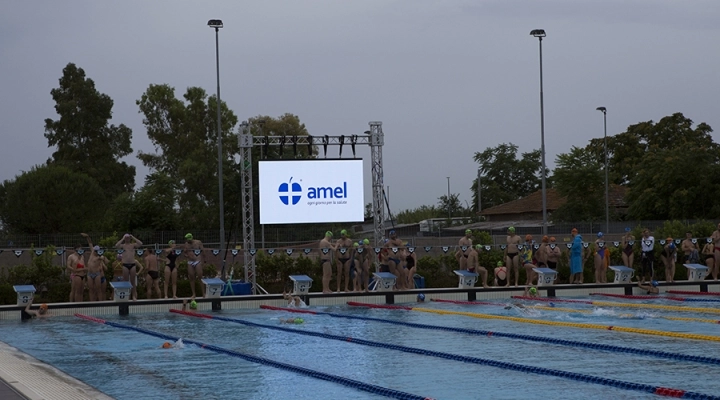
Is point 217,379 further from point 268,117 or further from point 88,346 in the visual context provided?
point 268,117

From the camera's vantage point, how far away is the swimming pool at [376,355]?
9078 mm

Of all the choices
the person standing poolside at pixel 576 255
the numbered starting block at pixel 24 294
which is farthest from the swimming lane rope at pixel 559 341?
the person standing poolside at pixel 576 255

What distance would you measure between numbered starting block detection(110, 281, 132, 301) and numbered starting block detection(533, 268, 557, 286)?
9222 mm

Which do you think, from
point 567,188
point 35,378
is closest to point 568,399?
point 35,378

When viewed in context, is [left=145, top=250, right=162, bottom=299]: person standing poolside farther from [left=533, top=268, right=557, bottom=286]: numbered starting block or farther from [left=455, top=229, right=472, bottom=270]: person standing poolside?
[left=533, top=268, right=557, bottom=286]: numbered starting block

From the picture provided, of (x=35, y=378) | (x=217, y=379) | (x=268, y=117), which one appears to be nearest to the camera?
(x=35, y=378)

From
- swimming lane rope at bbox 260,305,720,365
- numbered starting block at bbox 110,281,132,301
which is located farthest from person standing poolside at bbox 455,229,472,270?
numbered starting block at bbox 110,281,132,301

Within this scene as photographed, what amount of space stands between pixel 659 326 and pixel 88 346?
28.6 feet

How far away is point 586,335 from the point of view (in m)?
13.3

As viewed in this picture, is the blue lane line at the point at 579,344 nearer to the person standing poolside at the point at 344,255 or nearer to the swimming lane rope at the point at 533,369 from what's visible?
the swimming lane rope at the point at 533,369

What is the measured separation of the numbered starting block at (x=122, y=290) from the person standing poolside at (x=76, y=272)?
82 cm

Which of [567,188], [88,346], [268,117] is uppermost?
[268,117]

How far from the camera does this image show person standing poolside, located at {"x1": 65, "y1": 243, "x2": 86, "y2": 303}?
19.8m

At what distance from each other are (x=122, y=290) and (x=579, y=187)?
34.6 m
